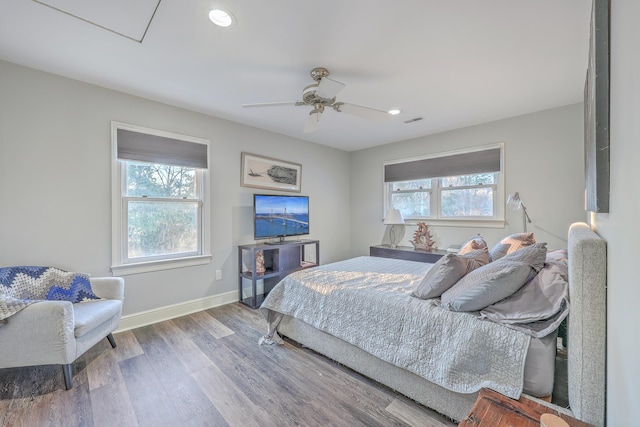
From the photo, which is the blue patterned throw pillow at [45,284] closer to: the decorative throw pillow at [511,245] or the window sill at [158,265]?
the window sill at [158,265]

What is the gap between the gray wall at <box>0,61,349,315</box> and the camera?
7.57 feet

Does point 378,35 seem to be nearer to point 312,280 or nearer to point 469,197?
point 312,280

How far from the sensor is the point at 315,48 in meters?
2.04

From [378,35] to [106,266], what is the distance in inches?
128

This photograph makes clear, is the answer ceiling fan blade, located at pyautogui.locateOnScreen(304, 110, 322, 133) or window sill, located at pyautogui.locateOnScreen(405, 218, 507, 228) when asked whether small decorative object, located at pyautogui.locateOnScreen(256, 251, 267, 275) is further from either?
window sill, located at pyautogui.locateOnScreen(405, 218, 507, 228)

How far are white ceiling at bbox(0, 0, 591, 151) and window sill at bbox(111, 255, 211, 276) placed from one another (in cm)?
182

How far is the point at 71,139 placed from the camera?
8.39 feet

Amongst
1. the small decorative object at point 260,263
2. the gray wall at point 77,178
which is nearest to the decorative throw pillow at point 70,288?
the gray wall at point 77,178

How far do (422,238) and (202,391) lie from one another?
353cm

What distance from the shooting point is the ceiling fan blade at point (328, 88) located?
2.09 meters

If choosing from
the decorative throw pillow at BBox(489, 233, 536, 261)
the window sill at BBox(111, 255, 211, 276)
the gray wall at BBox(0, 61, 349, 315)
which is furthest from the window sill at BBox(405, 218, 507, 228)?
the window sill at BBox(111, 255, 211, 276)

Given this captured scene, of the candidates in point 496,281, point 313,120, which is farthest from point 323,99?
point 496,281

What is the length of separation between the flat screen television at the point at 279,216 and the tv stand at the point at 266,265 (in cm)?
16

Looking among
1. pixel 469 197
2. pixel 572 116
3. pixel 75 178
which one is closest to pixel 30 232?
pixel 75 178
